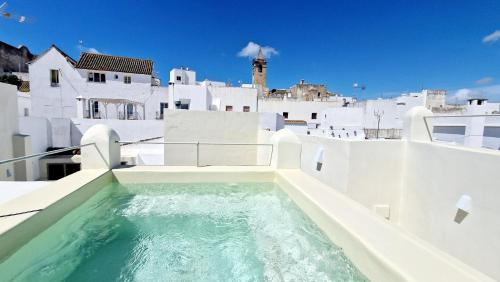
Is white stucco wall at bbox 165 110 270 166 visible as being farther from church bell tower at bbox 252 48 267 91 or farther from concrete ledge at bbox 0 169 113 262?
church bell tower at bbox 252 48 267 91

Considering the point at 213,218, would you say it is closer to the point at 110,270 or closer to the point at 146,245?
the point at 146,245

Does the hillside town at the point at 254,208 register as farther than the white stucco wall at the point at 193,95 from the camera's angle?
No

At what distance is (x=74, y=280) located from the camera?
2424mm

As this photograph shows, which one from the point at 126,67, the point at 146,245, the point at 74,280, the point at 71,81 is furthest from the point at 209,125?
the point at 71,81

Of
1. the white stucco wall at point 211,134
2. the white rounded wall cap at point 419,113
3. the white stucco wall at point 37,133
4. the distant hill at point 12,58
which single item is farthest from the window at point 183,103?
the distant hill at point 12,58

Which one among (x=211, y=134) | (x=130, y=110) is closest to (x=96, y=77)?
(x=130, y=110)

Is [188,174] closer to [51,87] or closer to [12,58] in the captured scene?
[51,87]

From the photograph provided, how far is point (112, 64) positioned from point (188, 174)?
21268 millimetres

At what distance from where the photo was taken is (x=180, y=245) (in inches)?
127

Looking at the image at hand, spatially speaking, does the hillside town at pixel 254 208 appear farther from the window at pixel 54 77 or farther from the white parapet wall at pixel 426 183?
the window at pixel 54 77

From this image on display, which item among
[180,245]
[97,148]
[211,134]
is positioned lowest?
[180,245]

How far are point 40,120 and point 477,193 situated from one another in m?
19.4

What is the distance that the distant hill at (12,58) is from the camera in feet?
107

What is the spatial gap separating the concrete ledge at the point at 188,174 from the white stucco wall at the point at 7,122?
5535mm
